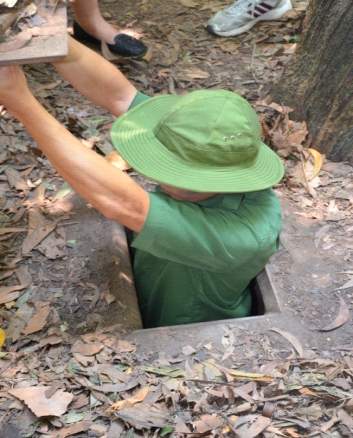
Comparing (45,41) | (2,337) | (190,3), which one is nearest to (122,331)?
(2,337)

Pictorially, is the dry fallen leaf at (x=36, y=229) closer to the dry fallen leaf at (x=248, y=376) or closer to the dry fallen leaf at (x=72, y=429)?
the dry fallen leaf at (x=72, y=429)

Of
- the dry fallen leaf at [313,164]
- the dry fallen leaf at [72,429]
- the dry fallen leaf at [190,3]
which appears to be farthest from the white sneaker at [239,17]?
the dry fallen leaf at [72,429]

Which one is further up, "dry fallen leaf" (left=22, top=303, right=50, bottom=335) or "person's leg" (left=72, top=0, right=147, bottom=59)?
"person's leg" (left=72, top=0, right=147, bottom=59)

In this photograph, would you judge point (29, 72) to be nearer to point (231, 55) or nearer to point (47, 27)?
point (231, 55)

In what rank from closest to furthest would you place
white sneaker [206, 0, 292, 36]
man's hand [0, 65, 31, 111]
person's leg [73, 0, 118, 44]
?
man's hand [0, 65, 31, 111]
person's leg [73, 0, 118, 44]
white sneaker [206, 0, 292, 36]

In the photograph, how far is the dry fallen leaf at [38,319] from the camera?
7.26 feet

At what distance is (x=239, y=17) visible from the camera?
13.7 feet

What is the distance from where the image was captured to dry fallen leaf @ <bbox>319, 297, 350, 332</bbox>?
226 centimetres

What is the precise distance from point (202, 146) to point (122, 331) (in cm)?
76

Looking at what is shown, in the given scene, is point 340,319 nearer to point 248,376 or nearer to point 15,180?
point 248,376

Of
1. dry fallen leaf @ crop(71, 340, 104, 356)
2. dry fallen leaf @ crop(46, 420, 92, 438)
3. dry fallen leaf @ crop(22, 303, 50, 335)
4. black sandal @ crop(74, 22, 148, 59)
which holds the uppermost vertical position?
black sandal @ crop(74, 22, 148, 59)

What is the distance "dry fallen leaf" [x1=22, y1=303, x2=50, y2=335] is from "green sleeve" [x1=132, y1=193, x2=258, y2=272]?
22.1 inches

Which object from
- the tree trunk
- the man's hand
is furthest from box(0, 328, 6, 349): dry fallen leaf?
the tree trunk

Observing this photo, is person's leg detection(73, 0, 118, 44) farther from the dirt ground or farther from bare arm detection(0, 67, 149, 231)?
bare arm detection(0, 67, 149, 231)
